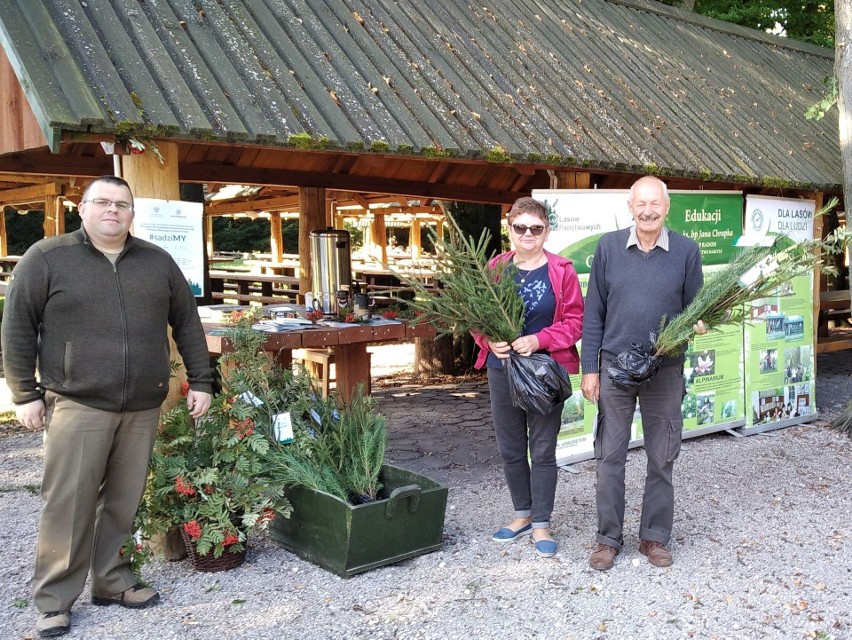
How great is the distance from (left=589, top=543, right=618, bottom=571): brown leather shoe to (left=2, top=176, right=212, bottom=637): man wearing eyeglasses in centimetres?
228

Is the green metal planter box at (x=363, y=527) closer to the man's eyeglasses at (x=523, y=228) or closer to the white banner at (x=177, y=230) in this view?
the white banner at (x=177, y=230)

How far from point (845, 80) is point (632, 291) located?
4.91m

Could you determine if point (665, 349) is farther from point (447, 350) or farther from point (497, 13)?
point (447, 350)

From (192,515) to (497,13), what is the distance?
5.50 meters

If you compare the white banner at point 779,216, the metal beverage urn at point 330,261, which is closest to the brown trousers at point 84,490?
the metal beverage urn at point 330,261

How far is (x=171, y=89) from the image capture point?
442 centimetres

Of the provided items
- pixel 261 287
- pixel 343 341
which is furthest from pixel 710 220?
pixel 261 287

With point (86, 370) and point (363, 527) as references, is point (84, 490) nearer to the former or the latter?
point (86, 370)

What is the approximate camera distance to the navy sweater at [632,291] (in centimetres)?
404

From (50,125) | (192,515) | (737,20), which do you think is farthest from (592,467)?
(737,20)

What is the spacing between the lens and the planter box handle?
4.16m

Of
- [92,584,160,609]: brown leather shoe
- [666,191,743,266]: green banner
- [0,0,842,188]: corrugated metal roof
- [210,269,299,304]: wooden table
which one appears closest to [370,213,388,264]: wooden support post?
[210,269,299,304]: wooden table

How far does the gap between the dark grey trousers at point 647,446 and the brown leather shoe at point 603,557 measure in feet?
0.10

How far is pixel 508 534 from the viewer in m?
4.64
